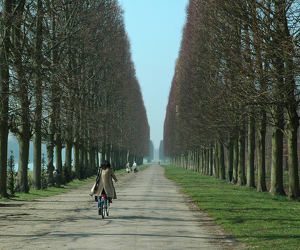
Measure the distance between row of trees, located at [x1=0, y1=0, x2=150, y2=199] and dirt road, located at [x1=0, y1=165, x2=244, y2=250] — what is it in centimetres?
398

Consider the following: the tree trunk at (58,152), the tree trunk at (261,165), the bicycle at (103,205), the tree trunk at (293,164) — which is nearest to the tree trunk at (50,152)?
the tree trunk at (58,152)

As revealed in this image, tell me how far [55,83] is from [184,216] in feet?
23.2

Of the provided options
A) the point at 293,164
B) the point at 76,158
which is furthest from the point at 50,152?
the point at 293,164

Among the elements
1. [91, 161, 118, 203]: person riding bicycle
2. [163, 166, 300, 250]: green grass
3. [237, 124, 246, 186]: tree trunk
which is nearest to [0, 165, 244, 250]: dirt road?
[163, 166, 300, 250]: green grass

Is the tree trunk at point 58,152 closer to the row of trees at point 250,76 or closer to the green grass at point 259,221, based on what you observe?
the row of trees at point 250,76

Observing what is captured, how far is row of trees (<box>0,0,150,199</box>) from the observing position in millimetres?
18156

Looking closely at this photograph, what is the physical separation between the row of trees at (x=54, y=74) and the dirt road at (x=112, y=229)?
13.0 feet

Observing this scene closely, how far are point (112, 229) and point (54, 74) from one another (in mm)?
7604

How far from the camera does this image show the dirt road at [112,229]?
961 centimetres

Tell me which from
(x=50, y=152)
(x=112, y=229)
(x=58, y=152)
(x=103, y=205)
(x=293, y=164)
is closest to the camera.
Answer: (x=112, y=229)

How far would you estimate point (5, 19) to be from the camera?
17.9m

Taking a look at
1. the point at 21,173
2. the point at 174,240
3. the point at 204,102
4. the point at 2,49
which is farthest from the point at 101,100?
the point at 174,240

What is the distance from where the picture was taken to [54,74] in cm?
1756

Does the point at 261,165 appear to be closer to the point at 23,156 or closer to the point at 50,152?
the point at 23,156
